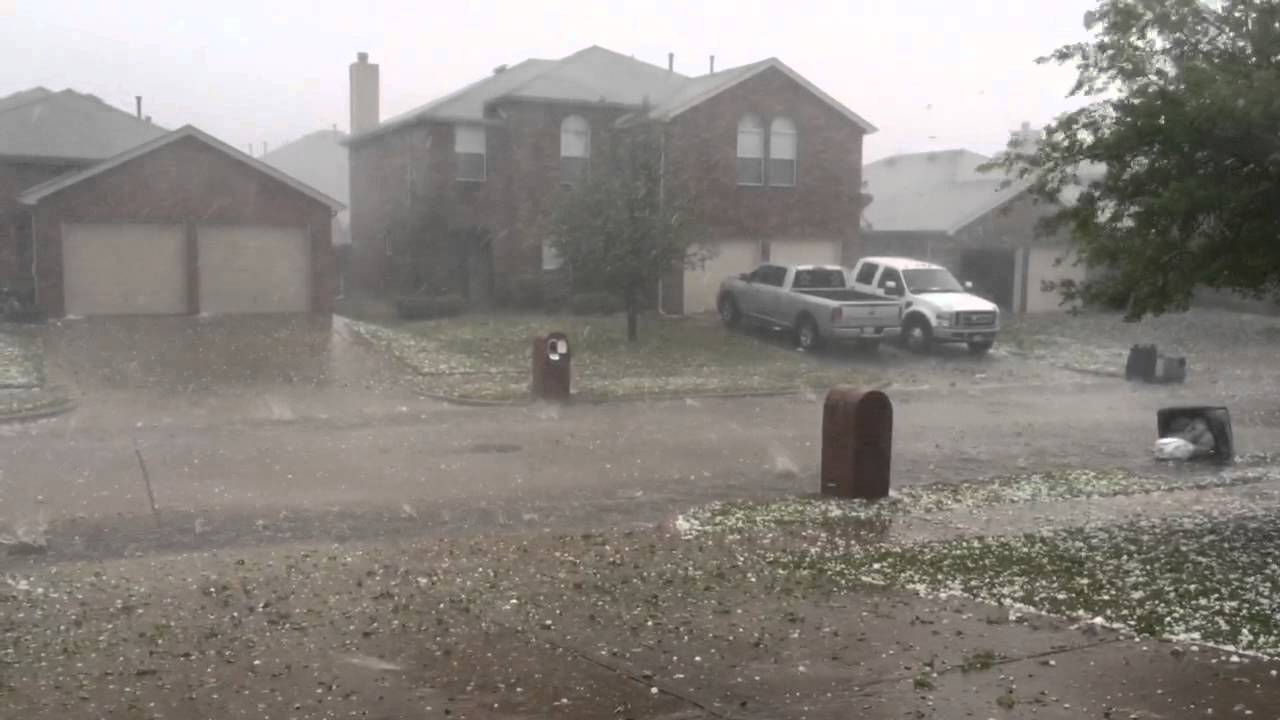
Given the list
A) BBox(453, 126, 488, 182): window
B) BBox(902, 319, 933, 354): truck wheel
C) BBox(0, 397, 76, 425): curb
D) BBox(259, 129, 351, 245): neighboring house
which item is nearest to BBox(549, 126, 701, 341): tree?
BBox(902, 319, 933, 354): truck wheel

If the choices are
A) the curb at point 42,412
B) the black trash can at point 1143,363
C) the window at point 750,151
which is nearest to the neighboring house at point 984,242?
the window at point 750,151

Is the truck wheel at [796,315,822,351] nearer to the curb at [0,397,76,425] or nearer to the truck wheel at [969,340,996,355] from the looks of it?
the truck wheel at [969,340,996,355]

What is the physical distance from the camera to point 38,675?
625 cm

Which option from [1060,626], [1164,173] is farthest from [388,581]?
[1164,173]

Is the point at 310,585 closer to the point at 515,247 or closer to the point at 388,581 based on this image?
the point at 388,581

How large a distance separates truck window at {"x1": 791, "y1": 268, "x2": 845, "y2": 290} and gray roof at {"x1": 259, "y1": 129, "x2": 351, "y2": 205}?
39.4m

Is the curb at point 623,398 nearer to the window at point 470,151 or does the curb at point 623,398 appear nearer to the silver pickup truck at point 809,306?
the silver pickup truck at point 809,306

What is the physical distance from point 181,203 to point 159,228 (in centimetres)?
72

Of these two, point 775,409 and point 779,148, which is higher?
point 779,148

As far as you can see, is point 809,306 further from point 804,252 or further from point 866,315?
point 804,252

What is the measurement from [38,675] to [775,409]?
12906 millimetres

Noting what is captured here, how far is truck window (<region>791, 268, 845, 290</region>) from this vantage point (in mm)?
27094

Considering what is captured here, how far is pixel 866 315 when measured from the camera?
25.3 m

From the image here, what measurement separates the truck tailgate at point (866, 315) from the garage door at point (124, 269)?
14137 millimetres
